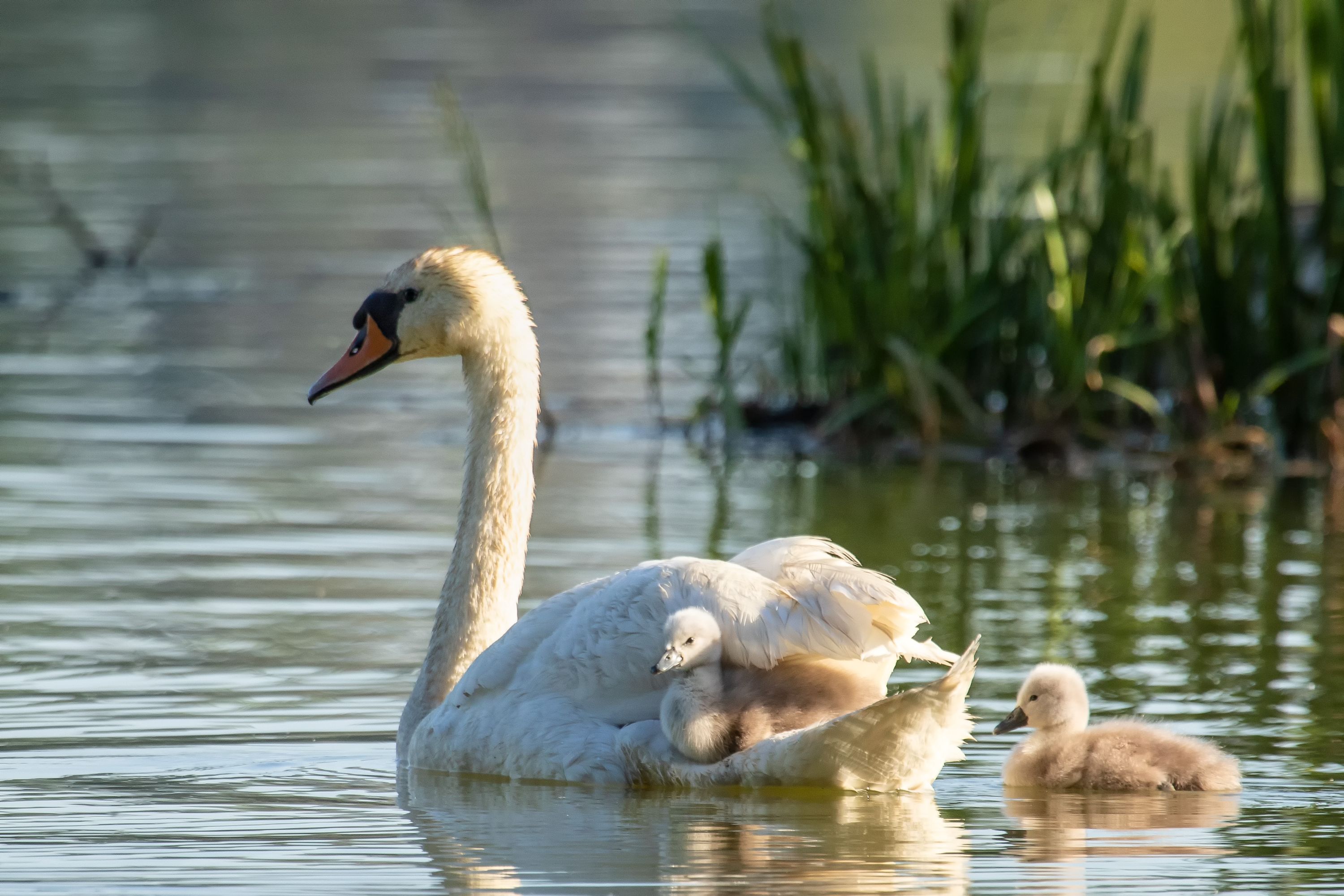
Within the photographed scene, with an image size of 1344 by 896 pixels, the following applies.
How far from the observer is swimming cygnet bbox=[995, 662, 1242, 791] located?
6.33m

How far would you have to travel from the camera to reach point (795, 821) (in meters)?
6.00

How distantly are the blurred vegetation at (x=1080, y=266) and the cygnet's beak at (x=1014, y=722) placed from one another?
16.2 ft

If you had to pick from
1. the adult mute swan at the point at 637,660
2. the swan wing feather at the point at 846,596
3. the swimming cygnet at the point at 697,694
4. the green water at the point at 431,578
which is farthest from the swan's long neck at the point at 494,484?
the swimming cygnet at the point at 697,694

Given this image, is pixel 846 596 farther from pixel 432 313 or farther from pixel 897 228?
pixel 897 228

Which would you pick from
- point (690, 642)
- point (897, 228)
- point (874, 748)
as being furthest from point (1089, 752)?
point (897, 228)

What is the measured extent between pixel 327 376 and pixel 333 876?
247 centimetres

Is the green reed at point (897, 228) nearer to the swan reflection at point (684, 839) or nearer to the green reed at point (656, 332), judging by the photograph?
the green reed at point (656, 332)

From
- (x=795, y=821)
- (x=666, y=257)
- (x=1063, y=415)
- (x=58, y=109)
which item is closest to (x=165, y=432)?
(x=666, y=257)

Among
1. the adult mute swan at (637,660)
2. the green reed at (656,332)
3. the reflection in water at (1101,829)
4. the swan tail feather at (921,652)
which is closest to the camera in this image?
the reflection in water at (1101,829)

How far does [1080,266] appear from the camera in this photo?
12.2m

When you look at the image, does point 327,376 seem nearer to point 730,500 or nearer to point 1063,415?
point 730,500

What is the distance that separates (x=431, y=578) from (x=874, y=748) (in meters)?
3.93

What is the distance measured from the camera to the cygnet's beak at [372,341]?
7.56m

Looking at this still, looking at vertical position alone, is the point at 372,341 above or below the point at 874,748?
above
